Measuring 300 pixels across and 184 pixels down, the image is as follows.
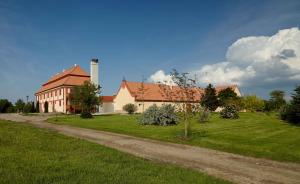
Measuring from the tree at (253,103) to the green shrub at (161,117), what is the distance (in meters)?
28.7

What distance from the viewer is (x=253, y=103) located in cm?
5241

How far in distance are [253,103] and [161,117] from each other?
98.6ft

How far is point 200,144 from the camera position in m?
15.5

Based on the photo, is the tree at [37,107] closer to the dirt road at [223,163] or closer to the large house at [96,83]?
the large house at [96,83]

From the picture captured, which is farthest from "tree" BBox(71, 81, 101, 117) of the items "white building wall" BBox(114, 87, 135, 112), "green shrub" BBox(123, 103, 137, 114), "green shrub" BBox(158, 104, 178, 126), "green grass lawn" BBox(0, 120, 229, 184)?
"green grass lawn" BBox(0, 120, 229, 184)

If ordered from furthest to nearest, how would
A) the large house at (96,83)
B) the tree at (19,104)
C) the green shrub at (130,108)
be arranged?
the tree at (19,104)
the large house at (96,83)
the green shrub at (130,108)

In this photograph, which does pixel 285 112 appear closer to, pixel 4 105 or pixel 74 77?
pixel 74 77

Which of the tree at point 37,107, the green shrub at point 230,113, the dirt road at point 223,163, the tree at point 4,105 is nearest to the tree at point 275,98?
the green shrub at point 230,113

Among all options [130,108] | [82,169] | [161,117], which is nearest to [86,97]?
[130,108]

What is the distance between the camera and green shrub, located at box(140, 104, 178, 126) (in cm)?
2772

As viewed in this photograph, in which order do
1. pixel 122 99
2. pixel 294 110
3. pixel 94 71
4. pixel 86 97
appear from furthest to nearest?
pixel 94 71, pixel 122 99, pixel 86 97, pixel 294 110

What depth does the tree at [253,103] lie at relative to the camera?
52.5 m

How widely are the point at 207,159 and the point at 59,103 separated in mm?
56456

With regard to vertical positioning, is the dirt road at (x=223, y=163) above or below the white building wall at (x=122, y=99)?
below
